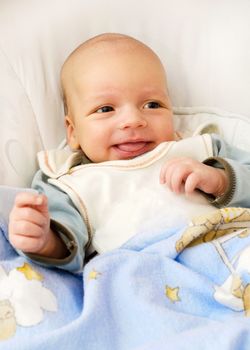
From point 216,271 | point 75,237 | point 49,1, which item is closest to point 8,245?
point 75,237

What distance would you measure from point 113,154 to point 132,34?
15.2 inches

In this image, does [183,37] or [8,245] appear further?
[183,37]

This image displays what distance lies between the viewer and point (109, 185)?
42.8 inches

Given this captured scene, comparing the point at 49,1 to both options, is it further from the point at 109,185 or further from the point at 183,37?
the point at 109,185

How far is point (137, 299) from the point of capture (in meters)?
0.80

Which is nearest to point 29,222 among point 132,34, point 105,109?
point 105,109

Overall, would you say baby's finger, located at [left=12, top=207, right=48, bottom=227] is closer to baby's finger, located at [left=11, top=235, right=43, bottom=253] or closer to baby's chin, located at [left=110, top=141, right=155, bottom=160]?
baby's finger, located at [left=11, top=235, right=43, bottom=253]

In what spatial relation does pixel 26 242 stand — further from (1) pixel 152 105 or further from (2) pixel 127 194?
(1) pixel 152 105

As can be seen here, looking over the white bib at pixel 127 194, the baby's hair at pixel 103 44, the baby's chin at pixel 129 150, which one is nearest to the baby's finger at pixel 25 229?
the white bib at pixel 127 194

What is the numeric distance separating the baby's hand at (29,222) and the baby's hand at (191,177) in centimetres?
26

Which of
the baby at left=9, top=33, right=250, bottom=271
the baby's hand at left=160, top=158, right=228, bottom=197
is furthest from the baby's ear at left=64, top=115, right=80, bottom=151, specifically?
the baby's hand at left=160, top=158, right=228, bottom=197

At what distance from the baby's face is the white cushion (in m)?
0.11

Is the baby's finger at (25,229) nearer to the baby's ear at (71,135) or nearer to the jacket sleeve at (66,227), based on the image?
the jacket sleeve at (66,227)

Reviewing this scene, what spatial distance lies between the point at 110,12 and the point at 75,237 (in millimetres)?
652
